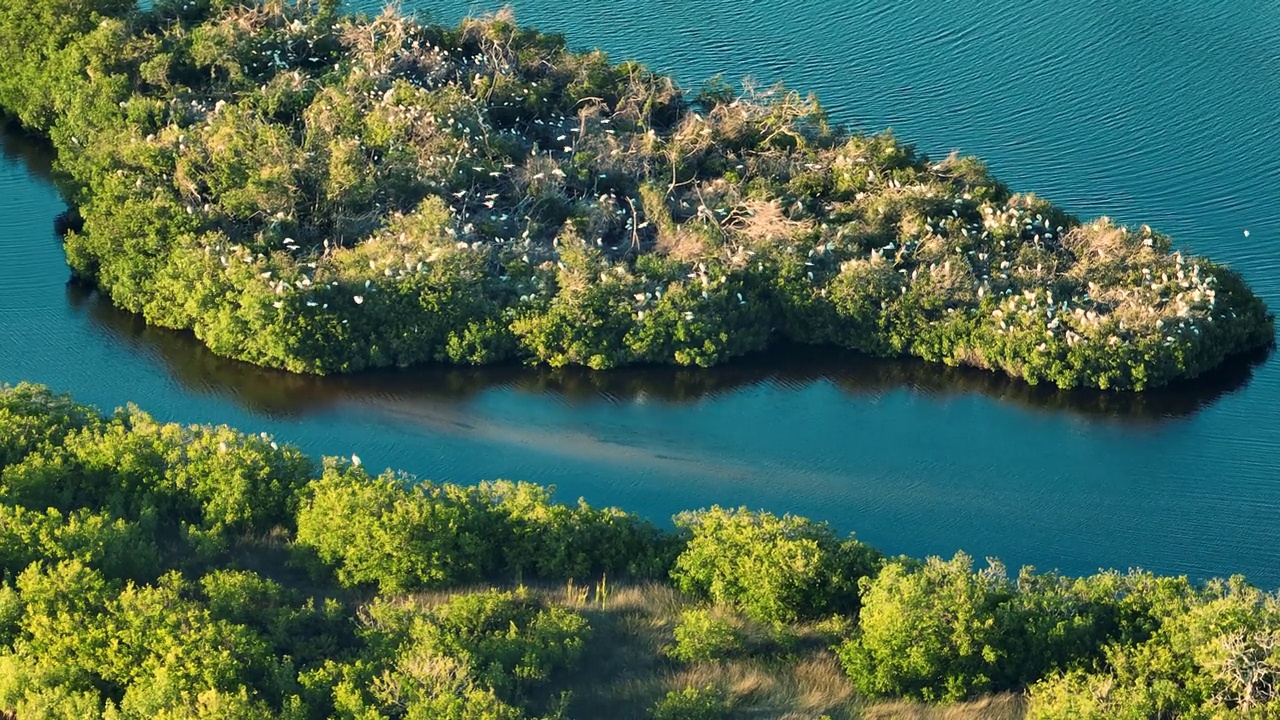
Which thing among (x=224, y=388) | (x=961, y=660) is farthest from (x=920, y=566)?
(x=224, y=388)

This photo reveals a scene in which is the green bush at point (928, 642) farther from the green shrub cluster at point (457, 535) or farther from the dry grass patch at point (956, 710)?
the green shrub cluster at point (457, 535)

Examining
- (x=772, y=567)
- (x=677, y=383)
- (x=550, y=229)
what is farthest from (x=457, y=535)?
(x=550, y=229)

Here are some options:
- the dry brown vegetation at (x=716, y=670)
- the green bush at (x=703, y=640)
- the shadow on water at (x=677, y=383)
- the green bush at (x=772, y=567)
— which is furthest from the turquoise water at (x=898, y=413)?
the green bush at (x=703, y=640)

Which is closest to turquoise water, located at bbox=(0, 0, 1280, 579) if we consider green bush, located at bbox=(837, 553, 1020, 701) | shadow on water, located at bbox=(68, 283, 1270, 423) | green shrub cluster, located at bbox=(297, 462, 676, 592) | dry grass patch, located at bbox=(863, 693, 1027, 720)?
shadow on water, located at bbox=(68, 283, 1270, 423)

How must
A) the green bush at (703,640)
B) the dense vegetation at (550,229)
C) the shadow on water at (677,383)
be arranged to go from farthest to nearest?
the dense vegetation at (550,229)
the shadow on water at (677,383)
the green bush at (703,640)

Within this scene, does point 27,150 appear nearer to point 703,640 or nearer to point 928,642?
point 703,640

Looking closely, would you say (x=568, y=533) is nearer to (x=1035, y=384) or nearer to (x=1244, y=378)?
(x=1035, y=384)

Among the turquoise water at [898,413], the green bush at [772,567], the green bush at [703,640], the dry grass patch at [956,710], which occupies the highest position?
the turquoise water at [898,413]
